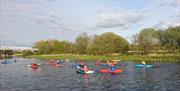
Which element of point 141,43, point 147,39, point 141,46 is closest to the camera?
point 147,39

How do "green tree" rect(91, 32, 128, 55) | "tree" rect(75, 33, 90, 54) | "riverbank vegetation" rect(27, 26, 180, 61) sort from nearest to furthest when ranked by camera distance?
1. "riverbank vegetation" rect(27, 26, 180, 61)
2. "green tree" rect(91, 32, 128, 55)
3. "tree" rect(75, 33, 90, 54)

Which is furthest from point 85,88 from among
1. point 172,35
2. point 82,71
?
point 172,35

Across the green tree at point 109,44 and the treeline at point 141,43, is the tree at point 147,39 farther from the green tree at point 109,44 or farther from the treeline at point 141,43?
the green tree at point 109,44

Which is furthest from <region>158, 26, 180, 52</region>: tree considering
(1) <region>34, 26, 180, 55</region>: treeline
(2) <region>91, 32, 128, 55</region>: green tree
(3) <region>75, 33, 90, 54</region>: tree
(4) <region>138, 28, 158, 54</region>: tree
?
(3) <region>75, 33, 90, 54</region>: tree

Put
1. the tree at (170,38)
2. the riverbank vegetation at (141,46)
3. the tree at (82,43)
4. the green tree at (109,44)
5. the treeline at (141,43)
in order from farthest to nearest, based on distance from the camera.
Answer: the tree at (82,43), the green tree at (109,44), the treeline at (141,43), the tree at (170,38), the riverbank vegetation at (141,46)

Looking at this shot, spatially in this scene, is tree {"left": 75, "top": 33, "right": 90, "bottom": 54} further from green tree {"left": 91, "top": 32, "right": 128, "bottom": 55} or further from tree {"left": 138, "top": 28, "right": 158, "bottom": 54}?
tree {"left": 138, "top": 28, "right": 158, "bottom": 54}

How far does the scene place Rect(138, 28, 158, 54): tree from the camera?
140 meters

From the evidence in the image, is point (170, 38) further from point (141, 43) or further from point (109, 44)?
point (109, 44)

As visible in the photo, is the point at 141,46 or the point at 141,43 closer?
the point at 141,43

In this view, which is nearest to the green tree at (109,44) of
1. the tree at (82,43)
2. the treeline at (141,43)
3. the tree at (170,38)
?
the treeline at (141,43)

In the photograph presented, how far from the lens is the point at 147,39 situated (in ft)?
459

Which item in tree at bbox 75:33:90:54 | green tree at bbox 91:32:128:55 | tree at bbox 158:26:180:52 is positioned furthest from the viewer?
tree at bbox 75:33:90:54

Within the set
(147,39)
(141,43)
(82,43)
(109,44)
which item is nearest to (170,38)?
(147,39)

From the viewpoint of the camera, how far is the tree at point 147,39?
140375 mm
